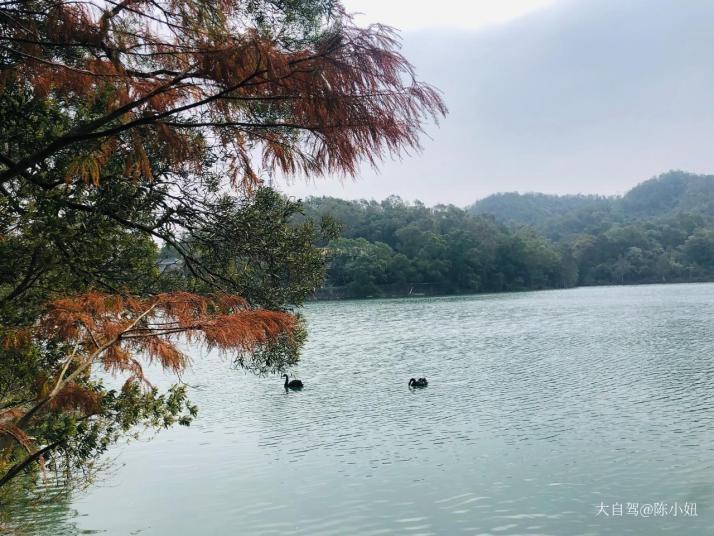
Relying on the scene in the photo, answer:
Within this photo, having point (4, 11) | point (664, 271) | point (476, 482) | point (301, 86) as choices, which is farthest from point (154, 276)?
point (664, 271)

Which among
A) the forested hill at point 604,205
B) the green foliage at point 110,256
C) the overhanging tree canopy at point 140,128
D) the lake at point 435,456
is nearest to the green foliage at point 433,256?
the forested hill at point 604,205

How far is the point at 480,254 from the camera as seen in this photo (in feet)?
302

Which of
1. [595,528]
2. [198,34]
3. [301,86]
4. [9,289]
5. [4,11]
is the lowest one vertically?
[595,528]

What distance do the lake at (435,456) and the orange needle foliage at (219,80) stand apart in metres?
2.38

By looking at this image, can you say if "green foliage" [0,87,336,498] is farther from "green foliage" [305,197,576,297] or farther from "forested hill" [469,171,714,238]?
"forested hill" [469,171,714,238]

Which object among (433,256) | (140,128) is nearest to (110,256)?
(140,128)

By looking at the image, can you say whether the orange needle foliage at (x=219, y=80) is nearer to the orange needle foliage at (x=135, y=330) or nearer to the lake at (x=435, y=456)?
the orange needle foliage at (x=135, y=330)

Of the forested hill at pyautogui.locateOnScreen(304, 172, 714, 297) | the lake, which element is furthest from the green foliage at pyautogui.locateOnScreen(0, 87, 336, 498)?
the forested hill at pyautogui.locateOnScreen(304, 172, 714, 297)

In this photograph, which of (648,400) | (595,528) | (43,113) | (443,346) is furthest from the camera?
(443,346)

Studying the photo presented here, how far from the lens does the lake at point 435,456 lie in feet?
29.2

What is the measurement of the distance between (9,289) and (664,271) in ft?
358

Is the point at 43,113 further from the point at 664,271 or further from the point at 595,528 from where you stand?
the point at 664,271

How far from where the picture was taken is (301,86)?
11.0ft

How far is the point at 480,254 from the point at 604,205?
93989mm
